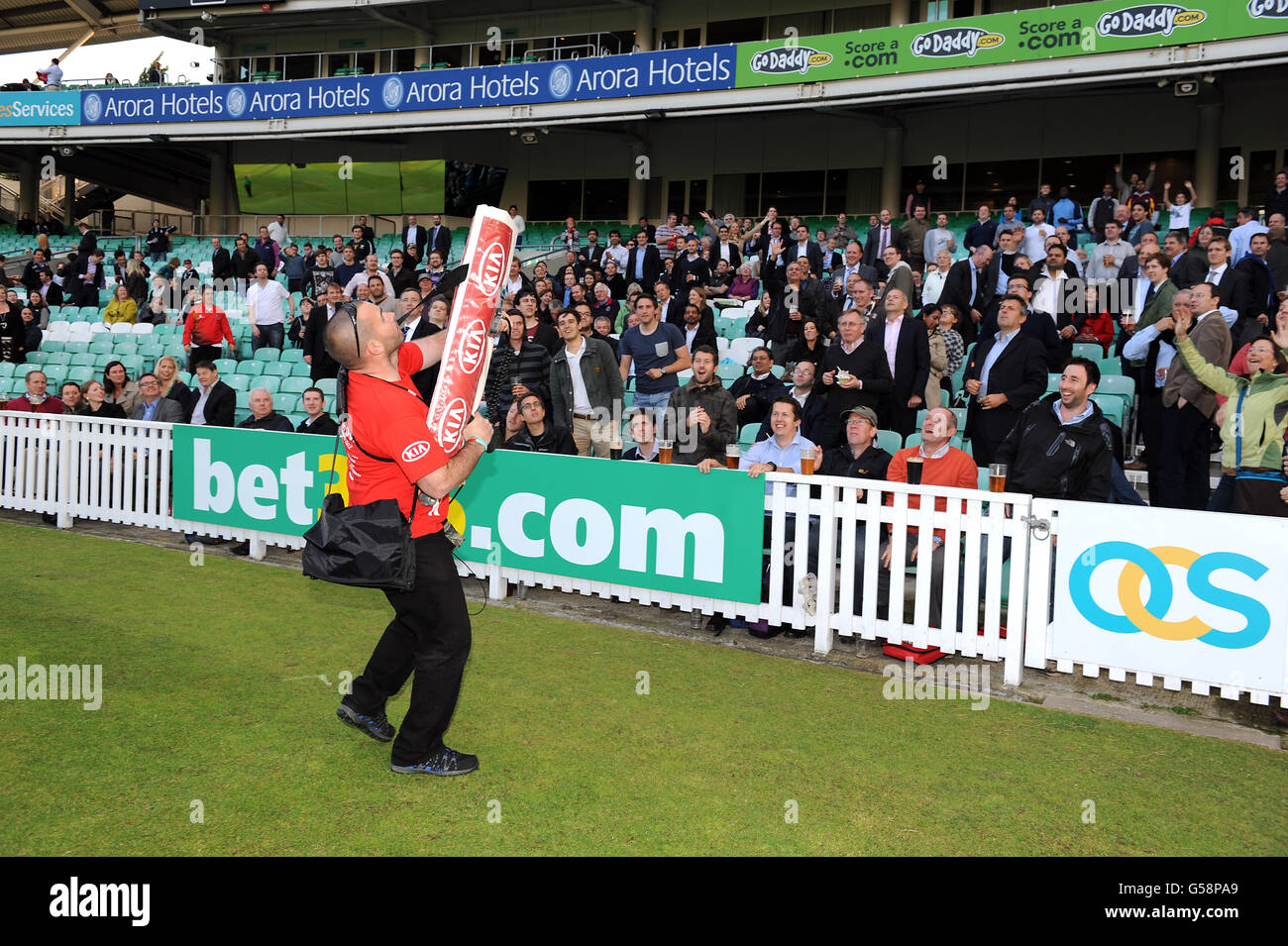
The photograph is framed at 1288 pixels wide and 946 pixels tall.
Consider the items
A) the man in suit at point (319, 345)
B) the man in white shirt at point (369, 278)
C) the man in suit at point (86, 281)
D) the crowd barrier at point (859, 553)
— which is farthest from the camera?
the man in suit at point (86, 281)

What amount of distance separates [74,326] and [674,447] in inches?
549

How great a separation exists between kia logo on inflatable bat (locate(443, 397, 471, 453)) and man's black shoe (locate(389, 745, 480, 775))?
135 cm

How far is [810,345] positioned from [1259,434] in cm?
421

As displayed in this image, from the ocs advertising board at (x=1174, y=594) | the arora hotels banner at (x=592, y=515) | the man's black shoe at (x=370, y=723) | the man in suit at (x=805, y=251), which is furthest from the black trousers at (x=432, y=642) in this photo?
the man in suit at (x=805, y=251)

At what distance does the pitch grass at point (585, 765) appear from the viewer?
12.7 ft

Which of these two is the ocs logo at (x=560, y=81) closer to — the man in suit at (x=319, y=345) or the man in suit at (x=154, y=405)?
the man in suit at (x=319, y=345)

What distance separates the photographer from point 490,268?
4.65 metres

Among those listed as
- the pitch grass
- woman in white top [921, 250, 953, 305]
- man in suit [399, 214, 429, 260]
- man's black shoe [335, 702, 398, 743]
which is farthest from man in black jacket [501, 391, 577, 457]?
man in suit [399, 214, 429, 260]

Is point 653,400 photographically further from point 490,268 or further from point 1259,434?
point 1259,434

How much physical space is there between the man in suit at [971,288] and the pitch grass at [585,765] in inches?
216

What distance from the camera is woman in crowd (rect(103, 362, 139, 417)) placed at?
10961 millimetres

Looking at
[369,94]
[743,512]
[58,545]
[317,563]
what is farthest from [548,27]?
[317,563]

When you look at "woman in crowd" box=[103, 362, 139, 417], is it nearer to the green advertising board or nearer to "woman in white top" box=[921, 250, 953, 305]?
"woman in white top" box=[921, 250, 953, 305]

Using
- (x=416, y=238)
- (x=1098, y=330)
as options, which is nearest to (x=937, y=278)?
(x=1098, y=330)
